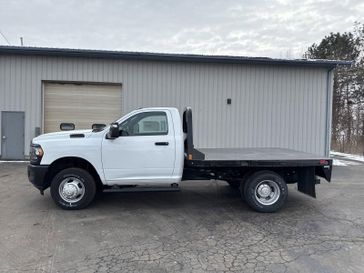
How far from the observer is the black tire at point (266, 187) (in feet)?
21.0

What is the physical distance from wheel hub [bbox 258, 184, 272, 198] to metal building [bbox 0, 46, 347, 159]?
7.40 m

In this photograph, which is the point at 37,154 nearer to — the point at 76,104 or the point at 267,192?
the point at 267,192

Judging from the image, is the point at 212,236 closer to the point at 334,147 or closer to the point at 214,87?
the point at 214,87

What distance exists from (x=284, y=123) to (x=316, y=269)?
424 inches

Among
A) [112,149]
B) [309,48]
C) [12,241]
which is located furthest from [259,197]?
[309,48]

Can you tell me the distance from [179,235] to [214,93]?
9463 mm

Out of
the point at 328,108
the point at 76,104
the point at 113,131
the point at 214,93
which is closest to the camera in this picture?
the point at 113,131

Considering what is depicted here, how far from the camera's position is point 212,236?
502 cm

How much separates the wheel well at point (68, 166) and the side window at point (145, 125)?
0.97 meters

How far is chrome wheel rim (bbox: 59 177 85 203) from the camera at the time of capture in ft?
20.4

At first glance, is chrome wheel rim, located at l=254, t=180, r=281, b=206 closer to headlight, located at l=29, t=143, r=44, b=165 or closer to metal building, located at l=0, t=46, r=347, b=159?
headlight, located at l=29, t=143, r=44, b=165

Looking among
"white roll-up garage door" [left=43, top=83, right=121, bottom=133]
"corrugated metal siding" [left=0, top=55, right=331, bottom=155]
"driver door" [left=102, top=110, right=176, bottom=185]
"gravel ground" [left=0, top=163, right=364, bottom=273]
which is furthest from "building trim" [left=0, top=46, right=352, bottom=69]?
"driver door" [left=102, top=110, right=176, bottom=185]

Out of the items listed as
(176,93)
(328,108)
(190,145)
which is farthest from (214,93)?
(190,145)

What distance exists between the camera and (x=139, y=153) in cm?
625
